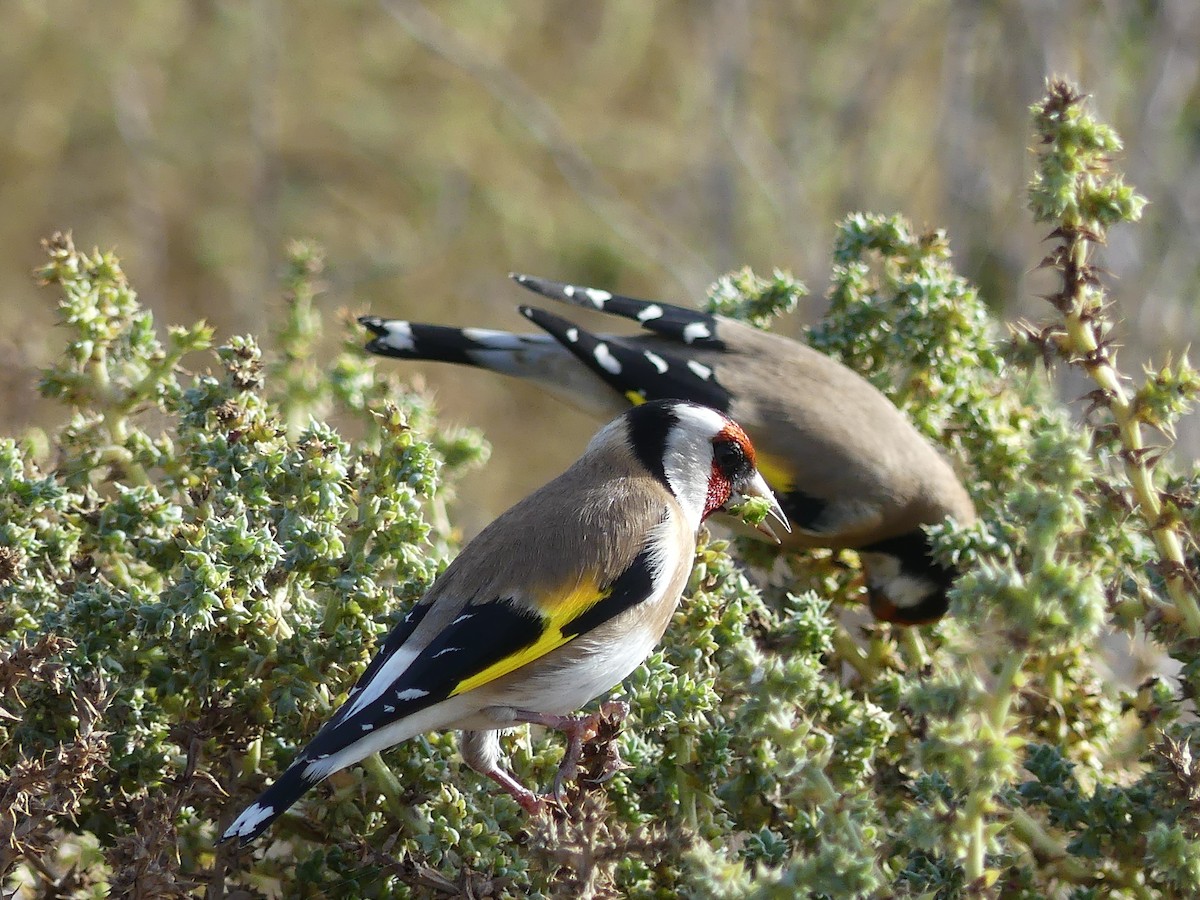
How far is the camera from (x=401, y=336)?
3904 millimetres

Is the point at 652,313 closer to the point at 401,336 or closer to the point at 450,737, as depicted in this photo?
the point at 401,336

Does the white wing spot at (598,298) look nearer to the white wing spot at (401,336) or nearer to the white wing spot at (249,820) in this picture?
→ the white wing spot at (401,336)

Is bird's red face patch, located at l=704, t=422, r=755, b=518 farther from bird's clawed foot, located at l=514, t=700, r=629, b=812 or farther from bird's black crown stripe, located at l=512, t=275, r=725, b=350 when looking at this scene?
bird's black crown stripe, located at l=512, t=275, r=725, b=350

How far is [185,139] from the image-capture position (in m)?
8.32

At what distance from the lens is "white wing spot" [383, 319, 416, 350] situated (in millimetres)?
3873

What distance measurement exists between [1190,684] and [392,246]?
688cm

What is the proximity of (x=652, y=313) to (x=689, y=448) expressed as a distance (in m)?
1.34

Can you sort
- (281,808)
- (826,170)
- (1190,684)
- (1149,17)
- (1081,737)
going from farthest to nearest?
(826,170), (1149,17), (1081,737), (1190,684), (281,808)

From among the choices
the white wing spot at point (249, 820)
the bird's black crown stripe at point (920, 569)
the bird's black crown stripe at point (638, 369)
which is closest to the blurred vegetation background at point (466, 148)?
the bird's black crown stripe at point (638, 369)

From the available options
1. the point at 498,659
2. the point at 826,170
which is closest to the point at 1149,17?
the point at 826,170

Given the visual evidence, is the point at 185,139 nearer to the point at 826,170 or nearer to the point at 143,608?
the point at 826,170

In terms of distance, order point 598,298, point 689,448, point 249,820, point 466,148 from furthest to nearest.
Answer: point 466,148 → point 598,298 → point 689,448 → point 249,820

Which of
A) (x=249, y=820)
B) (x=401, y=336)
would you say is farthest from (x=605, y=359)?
(x=249, y=820)

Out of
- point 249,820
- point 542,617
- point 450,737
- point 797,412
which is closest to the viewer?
point 249,820
